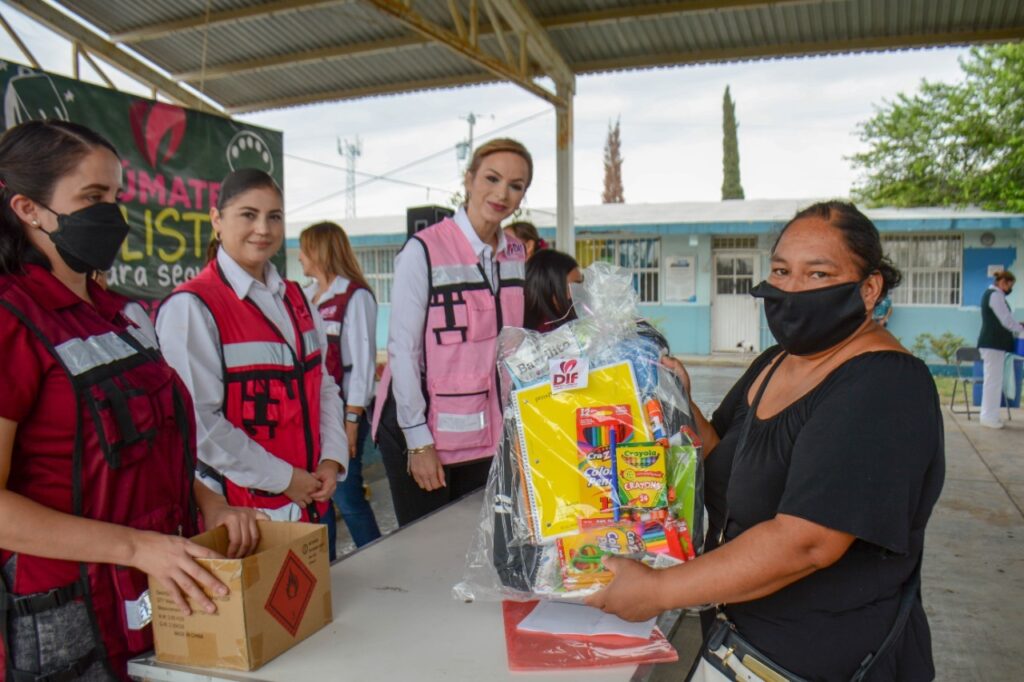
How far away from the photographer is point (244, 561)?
3.98 ft

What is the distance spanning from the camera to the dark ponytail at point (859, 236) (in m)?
1.34

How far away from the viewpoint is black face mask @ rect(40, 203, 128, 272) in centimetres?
132

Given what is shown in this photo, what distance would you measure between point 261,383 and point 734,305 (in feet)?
46.3

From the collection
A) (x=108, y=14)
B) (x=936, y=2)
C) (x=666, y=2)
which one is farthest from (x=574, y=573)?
(x=108, y=14)

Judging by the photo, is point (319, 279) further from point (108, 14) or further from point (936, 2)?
point (936, 2)

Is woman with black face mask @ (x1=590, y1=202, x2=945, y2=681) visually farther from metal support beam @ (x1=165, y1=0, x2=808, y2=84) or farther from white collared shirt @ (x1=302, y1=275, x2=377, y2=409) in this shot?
metal support beam @ (x1=165, y1=0, x2=808, y2=84)

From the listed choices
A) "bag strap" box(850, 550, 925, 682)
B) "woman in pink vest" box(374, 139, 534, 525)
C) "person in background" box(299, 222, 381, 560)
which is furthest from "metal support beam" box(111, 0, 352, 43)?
"bag strap" box(850, 550, 925, 682)

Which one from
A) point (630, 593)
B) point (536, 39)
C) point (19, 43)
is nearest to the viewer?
point (630, 593)

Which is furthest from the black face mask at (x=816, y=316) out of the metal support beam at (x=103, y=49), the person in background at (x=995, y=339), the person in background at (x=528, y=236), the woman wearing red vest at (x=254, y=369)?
the person in background at (x=995, y=339)

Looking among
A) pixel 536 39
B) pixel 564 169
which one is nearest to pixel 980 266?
pixel 564 169

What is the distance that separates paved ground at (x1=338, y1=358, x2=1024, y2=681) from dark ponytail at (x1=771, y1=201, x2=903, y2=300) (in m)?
0.94

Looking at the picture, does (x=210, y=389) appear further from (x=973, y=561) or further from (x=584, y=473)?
(x=973, y=561)

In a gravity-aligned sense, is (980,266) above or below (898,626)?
above

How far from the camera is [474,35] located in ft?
20.0
